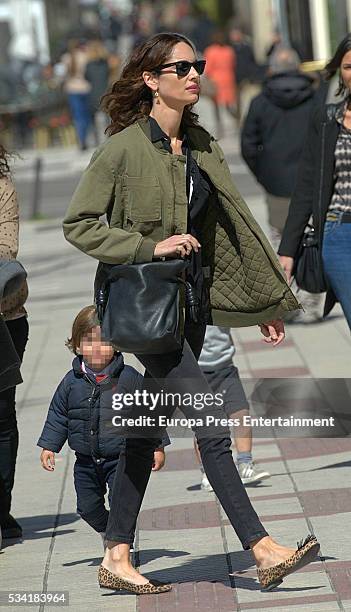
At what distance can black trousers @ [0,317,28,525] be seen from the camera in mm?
6188

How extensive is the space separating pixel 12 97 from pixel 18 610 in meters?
30.2

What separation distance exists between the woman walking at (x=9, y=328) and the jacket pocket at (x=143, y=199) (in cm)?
94

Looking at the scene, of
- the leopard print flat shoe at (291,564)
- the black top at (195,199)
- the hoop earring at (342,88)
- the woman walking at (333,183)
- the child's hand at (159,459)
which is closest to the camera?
the leopard print flat shoe at (291,564)

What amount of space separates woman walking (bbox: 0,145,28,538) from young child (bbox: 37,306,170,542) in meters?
0.37

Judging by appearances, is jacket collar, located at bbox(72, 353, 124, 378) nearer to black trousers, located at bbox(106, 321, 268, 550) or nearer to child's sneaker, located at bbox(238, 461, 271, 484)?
black trousers, located at bbox(106, 321, 268, 550)

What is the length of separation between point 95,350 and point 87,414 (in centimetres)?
24

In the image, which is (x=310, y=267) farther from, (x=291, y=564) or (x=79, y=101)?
(x=79, y=101)

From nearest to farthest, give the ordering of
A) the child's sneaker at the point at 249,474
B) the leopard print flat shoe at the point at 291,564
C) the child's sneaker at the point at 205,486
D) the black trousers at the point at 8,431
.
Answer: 1. the leopard print flat shoe at the point at 291,564
2. the black trousers at the point at 8,431
3. the child's sneaker at the point at 205,486
4. the child's sneaker at the point at 249,474

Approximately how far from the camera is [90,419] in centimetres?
568

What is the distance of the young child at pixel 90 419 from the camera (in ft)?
18.6

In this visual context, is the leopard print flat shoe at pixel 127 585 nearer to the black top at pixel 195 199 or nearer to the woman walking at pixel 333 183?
the black top at pixel 195 199

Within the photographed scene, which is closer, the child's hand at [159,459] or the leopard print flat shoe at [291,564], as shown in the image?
the leopard print flat shoe at [291,564]

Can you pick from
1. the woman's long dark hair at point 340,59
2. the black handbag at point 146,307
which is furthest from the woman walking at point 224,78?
the black handbag at point 146,307

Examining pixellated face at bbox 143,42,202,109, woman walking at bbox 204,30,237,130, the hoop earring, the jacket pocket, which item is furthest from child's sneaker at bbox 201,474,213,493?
woman walking at bbox 204,30,237,130
